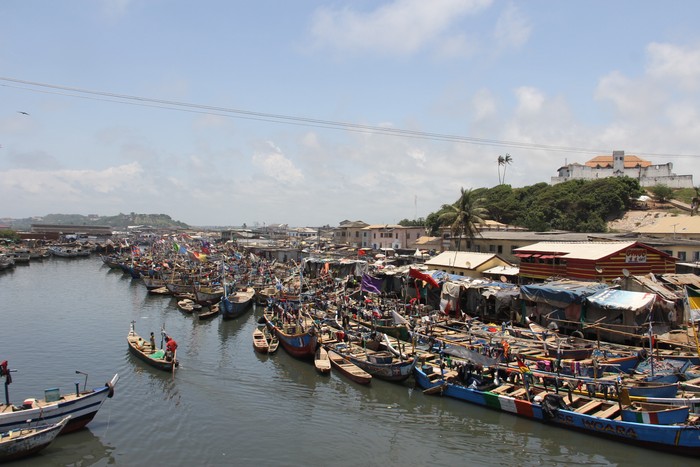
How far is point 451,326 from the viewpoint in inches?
1329

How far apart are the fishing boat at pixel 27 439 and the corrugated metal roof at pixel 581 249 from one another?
3243cm

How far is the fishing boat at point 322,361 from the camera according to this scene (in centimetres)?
2683

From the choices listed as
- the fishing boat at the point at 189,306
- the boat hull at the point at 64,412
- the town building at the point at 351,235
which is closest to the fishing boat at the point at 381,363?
the boat hull at the point at 64,412

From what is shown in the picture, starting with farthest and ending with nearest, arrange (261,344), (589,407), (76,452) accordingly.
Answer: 1. (261,344)
2. (589,407)
3. (76,452)

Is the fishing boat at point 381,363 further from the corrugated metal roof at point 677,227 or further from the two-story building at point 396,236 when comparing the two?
the two-story building at point 396,236

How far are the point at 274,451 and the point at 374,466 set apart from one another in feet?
12.9

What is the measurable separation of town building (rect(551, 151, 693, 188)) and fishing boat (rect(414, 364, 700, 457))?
306 feet

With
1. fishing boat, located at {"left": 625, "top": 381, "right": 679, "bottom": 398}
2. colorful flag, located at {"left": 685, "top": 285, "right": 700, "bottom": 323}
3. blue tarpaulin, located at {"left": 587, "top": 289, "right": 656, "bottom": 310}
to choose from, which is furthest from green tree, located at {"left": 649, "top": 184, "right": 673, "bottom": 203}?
fishing boat, located at {"left": 625, "top": 381, "right": 679, "bottom": 398}

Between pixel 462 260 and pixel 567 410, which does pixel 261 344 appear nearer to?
pixel 567 410

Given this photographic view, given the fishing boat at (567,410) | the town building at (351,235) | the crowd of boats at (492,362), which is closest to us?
the fishing boat at (567,410)

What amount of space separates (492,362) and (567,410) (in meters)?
3.96

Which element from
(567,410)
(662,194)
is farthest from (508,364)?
(662,194)

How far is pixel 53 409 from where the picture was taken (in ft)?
59.3

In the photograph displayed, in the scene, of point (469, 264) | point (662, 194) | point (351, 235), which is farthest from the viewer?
point (351, 235)
